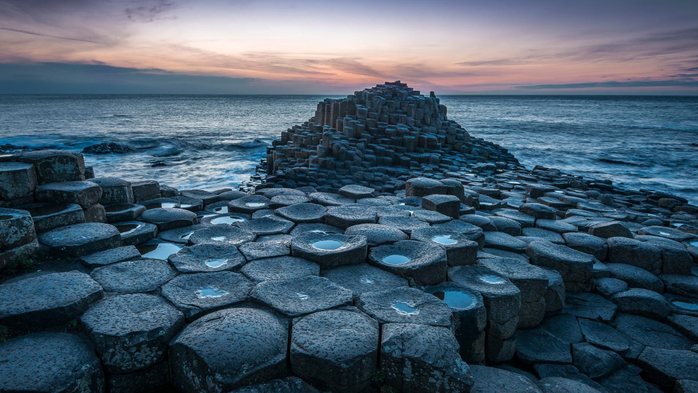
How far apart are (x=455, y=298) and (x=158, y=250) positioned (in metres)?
3.30

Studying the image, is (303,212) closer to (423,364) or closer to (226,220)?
(226,220)

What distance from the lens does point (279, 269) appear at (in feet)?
11.7

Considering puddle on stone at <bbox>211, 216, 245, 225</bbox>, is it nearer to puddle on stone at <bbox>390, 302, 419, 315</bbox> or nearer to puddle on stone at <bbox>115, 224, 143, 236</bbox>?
puddle on stone at <bbox>115, 224, 143, 236</bbox>

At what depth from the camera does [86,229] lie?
4.01 m

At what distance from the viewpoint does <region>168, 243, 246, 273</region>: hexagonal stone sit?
353cm

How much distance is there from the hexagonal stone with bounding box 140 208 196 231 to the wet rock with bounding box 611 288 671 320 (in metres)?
5.51

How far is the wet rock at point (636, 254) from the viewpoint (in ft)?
16.5

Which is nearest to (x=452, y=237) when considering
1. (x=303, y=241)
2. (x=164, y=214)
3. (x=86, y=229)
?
(x=303, y=241)

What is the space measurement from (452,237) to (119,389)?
3.45 m

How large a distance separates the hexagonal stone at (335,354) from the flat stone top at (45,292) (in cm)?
169

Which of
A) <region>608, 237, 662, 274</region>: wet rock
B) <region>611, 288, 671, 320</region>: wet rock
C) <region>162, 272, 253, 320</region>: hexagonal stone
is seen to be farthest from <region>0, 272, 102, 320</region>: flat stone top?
<region>608, 237, 662, 274</region>: wet rock

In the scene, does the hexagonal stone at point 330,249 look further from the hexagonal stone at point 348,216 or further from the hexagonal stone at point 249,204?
the hexagonal stone at point 249,204

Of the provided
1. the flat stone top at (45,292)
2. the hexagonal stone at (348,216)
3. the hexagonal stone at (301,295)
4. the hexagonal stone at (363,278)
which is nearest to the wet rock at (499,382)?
the hexagonal stone at (363,278)

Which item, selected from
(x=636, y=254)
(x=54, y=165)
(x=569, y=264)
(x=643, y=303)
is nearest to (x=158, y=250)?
(x=54, y=165)
